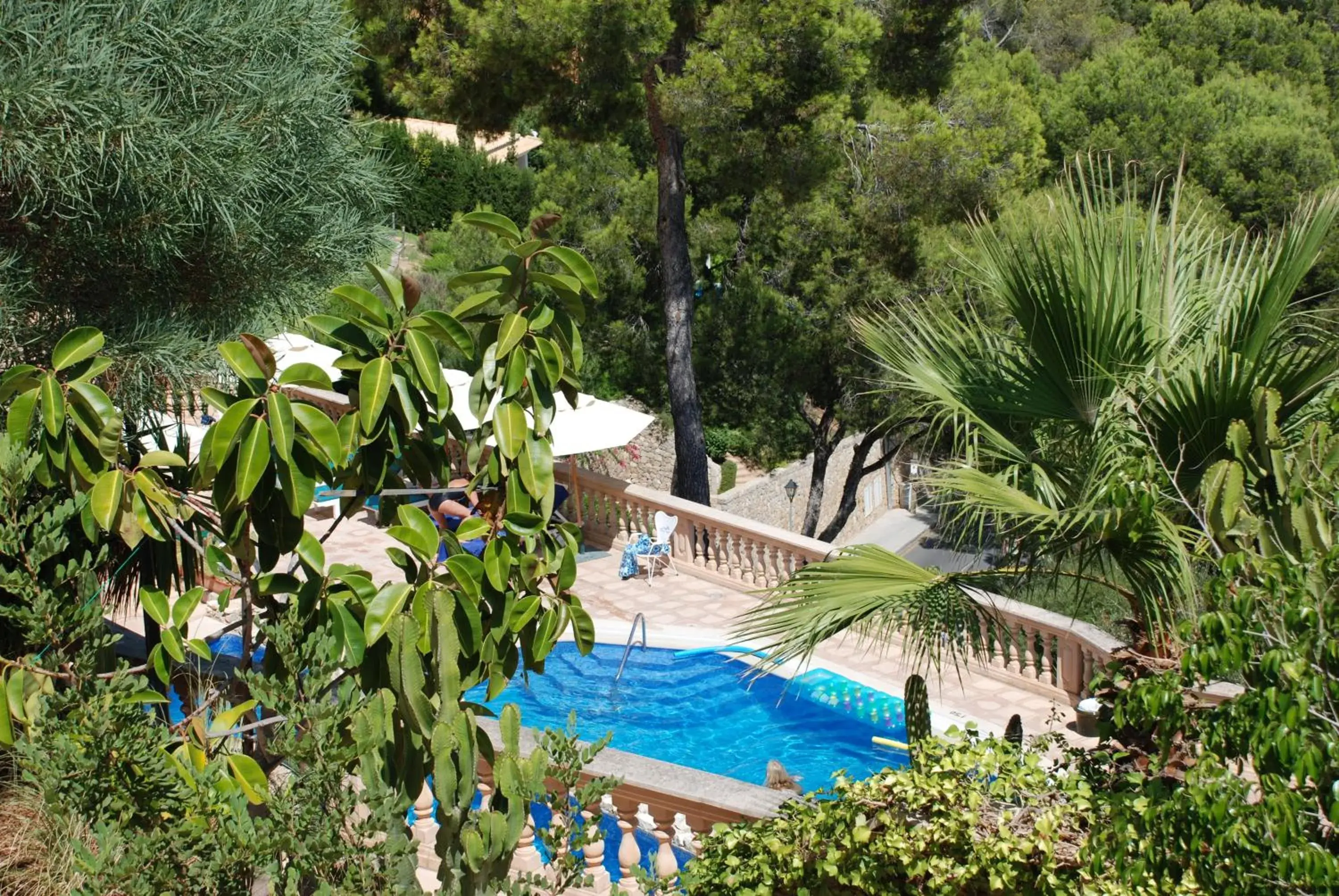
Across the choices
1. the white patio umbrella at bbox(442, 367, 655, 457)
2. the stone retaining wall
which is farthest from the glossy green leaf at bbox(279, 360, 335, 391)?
the stone retaining wall

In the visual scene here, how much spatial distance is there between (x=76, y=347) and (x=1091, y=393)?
165 inches

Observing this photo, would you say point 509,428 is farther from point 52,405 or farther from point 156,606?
point 52,405

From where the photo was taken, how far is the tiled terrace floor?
31.5ft

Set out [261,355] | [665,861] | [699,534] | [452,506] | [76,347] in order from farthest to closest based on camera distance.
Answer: [699,534] → [452,506] → [665,861] → [76,347] → [261,355]

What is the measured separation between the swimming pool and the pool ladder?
6cm

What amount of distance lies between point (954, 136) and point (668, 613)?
9243mm

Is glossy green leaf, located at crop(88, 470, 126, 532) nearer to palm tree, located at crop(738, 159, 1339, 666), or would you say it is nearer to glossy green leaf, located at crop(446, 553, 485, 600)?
glossy green leaf, located at crop(446, 553, 485, 600)

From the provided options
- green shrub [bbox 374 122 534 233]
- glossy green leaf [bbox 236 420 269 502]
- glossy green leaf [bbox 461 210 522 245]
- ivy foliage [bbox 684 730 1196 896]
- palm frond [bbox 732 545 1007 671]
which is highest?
glossy green leaf [bbox 461 210 522 245]

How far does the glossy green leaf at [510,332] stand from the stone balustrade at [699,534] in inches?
293

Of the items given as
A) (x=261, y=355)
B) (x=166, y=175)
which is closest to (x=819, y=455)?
(x=166, y=175)

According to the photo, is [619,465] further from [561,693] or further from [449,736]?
[449,736]

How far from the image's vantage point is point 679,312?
16453 millimetres

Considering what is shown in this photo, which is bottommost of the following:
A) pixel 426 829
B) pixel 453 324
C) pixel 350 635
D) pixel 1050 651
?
pixel 1050 651

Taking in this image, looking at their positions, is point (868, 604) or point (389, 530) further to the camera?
point (868, 604)
